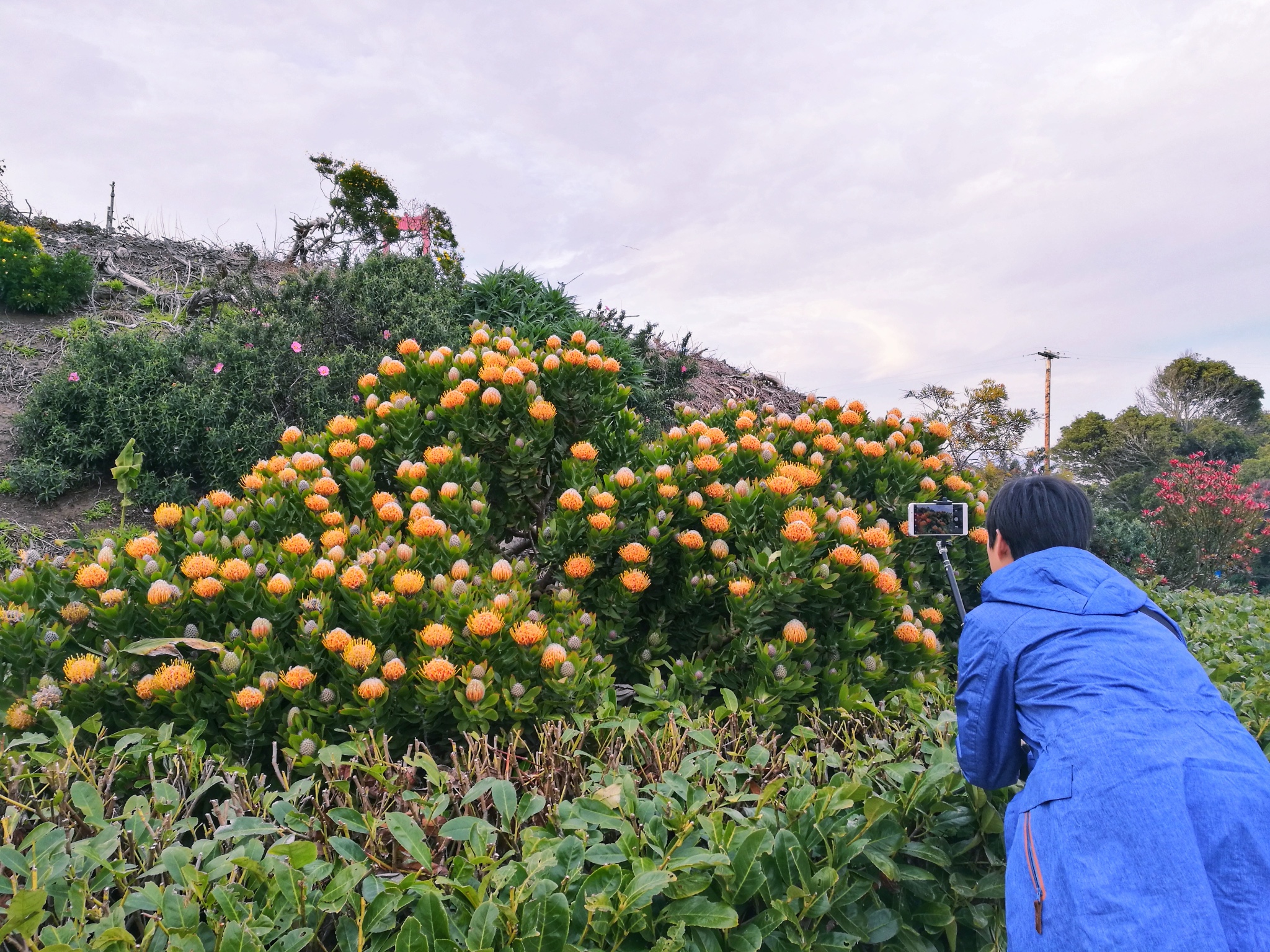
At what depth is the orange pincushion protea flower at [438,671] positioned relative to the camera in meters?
1.83

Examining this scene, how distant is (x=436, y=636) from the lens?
1885 mm

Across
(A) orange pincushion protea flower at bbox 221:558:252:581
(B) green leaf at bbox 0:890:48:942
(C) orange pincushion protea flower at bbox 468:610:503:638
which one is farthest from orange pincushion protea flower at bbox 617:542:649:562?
(B) green leaf at bbox 0:890:48:942

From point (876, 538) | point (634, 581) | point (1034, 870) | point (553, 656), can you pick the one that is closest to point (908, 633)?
point (876, 538)

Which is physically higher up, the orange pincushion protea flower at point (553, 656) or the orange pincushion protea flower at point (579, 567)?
the orange pincushion protea flower at point (579, 567)

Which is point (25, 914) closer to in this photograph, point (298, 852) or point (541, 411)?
point (298, 852)

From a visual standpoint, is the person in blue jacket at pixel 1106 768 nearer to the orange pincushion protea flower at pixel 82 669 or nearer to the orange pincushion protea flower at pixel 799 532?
the orange pincushion protea flower at pixel 799 532

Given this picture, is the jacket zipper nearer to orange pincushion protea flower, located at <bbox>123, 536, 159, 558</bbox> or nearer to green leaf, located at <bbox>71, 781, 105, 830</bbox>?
green leaf, located at <bbox>71, 781, 105, 830</bbox>

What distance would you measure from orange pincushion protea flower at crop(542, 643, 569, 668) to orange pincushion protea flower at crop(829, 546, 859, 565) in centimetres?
105

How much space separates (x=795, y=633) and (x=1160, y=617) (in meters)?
1.01

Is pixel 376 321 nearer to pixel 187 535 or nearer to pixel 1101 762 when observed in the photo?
pixel 187 535

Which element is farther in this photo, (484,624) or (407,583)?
(407,583)

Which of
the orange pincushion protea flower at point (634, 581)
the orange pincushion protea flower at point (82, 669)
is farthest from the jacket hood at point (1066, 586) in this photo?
the orange pincushion protea flower at point (82, 669)

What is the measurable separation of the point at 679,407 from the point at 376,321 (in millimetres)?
3632

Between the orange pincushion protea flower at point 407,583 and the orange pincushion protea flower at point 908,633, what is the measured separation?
5.73 feet
